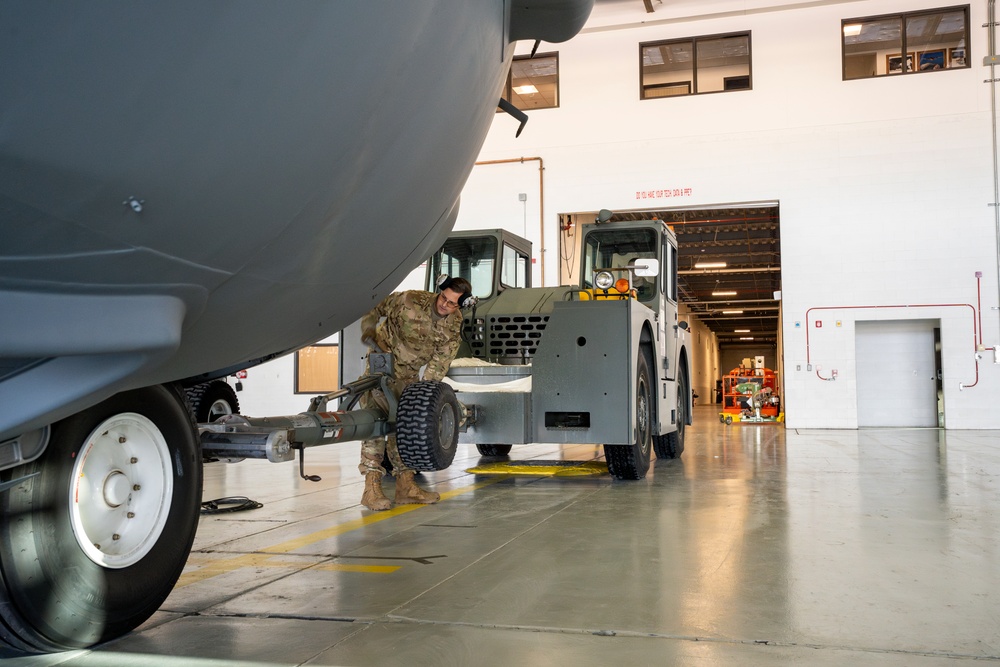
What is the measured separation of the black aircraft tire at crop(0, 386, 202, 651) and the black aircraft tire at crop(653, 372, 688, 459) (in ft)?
22.5

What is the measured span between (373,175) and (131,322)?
2.02ft

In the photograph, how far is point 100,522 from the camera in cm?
249

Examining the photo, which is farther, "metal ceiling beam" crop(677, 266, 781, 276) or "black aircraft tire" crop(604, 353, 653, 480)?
"metal ceiling beam" crop(677, 266, 781, 276)

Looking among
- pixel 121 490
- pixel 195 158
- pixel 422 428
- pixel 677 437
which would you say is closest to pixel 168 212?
pixel 195 158

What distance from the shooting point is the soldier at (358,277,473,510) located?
5297 mm

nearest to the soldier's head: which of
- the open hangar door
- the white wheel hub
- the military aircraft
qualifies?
the military aircraft

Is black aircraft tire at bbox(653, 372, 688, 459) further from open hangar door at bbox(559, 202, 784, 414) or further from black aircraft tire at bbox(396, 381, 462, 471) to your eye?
open hangar door at bbox(559, 202, 784, 414)

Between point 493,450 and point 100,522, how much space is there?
24.4 ft

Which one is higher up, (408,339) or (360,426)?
(408,339)

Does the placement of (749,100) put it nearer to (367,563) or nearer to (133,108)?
(367,563)

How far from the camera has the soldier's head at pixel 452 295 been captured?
5180 millimetres

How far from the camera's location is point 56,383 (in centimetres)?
180

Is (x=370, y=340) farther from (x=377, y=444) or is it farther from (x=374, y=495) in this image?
(x=374, y=495)

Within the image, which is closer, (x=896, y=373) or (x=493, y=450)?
(x=493, y=450)
